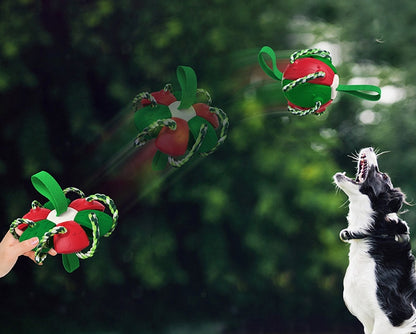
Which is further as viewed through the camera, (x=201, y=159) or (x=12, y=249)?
(x=201, y=159)

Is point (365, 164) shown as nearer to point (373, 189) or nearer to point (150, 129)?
point (373, 189)

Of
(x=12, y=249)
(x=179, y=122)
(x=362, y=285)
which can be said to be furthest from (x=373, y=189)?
(x=12, y=249)

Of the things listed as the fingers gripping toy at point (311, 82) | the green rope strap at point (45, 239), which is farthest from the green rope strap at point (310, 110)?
the green rope strap at point (45, 239)

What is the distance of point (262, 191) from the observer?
375 cm

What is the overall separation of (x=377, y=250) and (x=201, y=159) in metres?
2.17

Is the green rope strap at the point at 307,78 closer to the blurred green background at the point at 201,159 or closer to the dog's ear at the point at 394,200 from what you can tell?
the dog's ear at the point at 394,200

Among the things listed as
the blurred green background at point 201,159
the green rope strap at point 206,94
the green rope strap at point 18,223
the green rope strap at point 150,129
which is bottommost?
the green rope strap at point 18,223

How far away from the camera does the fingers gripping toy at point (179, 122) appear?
5.58ft

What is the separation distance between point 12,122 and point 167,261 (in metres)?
1.12

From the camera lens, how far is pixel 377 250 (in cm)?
167

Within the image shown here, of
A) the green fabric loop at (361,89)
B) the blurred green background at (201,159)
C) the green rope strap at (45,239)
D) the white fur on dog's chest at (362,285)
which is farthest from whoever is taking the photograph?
the blurred green background at (201,159)

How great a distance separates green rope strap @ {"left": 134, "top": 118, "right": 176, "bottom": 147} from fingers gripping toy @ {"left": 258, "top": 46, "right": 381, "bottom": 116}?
28cm

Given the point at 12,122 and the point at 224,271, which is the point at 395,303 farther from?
the point at 12,122

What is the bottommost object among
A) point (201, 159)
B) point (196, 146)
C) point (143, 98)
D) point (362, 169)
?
point (362, 169)
